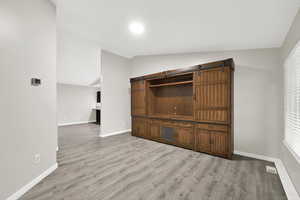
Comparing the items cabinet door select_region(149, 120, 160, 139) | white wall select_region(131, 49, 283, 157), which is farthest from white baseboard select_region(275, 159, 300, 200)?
cabinet door select_region(149, 120, 160, 139)

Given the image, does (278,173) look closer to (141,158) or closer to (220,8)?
(141,158)

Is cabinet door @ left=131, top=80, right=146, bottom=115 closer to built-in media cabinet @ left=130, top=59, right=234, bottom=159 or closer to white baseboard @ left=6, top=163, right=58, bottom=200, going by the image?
built-in media cabinet @ left=130, top=59, right=234, bottom=159

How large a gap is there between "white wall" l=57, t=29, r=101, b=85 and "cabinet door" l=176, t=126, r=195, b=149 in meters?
3.61

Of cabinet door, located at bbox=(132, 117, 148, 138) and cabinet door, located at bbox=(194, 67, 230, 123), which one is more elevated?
cabinet door, located at bbox=(194, 67, 230, 123)

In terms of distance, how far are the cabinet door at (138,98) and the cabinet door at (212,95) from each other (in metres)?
1.79

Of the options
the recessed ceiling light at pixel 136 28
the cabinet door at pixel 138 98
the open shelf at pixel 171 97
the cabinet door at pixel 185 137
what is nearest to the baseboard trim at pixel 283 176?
the cabinet door at pixel 185 137

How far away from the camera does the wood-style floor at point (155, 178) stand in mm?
1794

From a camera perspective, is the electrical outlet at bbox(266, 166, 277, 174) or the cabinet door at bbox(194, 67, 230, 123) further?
the cabinet door at bbox(194, 67, 230, 123)

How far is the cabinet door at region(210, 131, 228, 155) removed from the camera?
2891 mm

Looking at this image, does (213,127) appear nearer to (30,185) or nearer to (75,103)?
(30,185)

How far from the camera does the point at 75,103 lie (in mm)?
8031

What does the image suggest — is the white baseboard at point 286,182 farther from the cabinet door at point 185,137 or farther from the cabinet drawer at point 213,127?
the cabinet door at point 185,137

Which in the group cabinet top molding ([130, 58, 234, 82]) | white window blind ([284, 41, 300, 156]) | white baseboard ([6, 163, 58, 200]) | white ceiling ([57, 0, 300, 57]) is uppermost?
white ceiling ([57, 0, 300, 57])

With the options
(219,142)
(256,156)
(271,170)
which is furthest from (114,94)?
(271,170)
